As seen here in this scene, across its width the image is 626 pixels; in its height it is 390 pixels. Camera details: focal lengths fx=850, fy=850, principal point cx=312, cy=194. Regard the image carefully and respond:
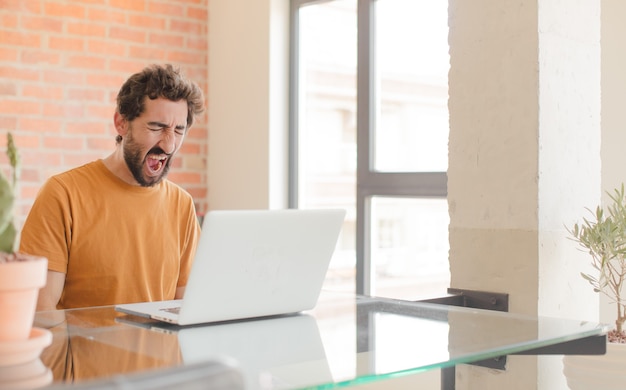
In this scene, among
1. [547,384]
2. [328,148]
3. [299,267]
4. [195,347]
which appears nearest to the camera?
[195,347]

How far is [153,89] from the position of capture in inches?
105

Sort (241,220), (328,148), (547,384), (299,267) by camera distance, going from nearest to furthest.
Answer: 1. (241,220)
2. (299,267)
3. (547,384)
4. (328,148)

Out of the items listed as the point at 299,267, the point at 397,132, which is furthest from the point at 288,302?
the point at 397,132

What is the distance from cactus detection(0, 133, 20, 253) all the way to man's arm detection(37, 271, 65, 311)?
48.2 inches

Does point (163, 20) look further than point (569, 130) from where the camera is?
Yes

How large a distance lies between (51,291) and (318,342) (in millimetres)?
1225

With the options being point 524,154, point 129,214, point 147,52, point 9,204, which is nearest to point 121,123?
point 129,214

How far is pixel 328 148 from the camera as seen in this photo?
13.7 ft

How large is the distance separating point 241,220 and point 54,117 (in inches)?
102

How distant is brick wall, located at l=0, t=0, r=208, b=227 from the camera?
3.86 meters

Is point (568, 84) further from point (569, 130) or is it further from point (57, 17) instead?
point (57, 17)

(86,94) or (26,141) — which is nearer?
(26,141)

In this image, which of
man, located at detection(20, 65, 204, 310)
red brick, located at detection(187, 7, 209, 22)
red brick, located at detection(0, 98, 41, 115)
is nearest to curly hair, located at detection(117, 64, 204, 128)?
man, located at detection(20, 65, 204, 310)

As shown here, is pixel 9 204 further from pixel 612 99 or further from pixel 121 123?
pixel 612 99
